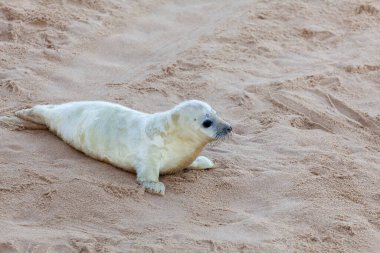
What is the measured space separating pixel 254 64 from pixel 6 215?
2.92 m

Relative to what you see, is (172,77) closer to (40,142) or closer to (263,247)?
(40,142)

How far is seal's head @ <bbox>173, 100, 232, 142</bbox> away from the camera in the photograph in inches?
170

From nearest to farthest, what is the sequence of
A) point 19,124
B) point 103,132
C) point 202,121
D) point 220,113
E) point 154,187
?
point 154,187
point 202,121
point 103,132
point 19,124
point 220,113

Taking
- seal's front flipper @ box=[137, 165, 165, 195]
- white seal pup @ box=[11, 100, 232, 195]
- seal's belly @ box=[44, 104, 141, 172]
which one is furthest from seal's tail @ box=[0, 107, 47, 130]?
seal's front flipper @ box=[137, 165, 165, 195]

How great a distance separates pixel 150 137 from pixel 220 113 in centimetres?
112

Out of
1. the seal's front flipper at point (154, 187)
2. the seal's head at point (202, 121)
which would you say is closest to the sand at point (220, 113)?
the seal's front flipper at point (154, 187)

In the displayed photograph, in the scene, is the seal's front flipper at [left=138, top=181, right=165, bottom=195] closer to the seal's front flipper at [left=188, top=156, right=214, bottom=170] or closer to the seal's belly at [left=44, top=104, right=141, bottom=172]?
the seal's belly at [left=44, top=104, right=141, bottom=172]

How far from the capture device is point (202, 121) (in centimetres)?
435

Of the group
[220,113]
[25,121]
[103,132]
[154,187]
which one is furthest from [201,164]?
[25,121]

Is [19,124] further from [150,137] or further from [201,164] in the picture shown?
[201,164]

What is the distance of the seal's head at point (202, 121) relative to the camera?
4324 mm

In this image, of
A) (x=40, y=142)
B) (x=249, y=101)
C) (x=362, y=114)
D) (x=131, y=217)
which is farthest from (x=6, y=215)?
(x=362, y=114)

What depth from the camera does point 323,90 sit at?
234 inches

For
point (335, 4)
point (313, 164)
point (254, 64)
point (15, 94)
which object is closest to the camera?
point (313, 164)
